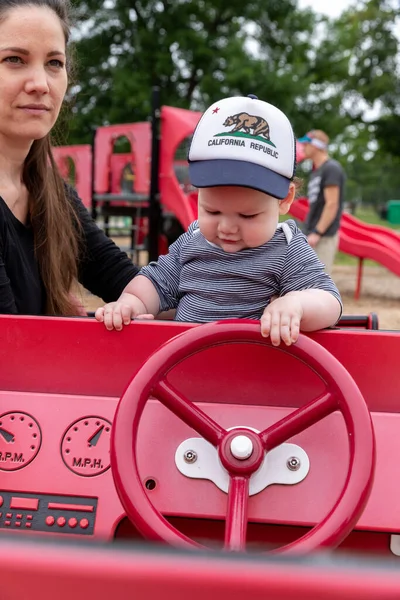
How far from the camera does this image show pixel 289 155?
4.83ft

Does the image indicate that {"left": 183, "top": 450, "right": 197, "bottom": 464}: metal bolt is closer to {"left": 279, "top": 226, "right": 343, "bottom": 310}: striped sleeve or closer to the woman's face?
{"left": 279, "top": 226, "right": 343, "bottom": 310}: striped sleeve

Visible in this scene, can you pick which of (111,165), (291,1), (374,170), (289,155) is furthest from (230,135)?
(374,170)

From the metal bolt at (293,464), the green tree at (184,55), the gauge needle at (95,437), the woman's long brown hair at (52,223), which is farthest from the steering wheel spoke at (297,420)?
the green tree at (184,55)

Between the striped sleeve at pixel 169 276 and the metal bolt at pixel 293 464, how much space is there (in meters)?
0.67

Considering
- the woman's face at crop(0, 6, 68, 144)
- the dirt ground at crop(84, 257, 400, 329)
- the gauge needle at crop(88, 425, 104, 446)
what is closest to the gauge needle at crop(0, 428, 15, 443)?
the gauge needle at crop(88, 425, 104, 446)

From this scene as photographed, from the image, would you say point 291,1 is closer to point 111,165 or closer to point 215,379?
point 111,165

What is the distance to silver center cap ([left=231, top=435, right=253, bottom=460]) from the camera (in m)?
1.19

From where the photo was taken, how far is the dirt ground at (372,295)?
22.3 feet

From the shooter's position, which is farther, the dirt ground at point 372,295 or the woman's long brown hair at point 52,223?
the dirt ground at point 372,295

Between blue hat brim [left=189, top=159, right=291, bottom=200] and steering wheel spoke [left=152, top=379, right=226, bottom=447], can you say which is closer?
steering wheel spoke [left=152, top=379, right=226, bottom=447]

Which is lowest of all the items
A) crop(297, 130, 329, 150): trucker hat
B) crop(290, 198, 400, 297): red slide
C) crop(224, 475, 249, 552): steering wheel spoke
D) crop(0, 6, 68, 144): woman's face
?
crop(224, 475, 249, 552): steering wheel spoke

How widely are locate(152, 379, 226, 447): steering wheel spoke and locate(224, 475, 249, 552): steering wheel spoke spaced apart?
3.4 inches

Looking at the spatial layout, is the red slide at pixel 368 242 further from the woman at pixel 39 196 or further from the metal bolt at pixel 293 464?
the metal bolt at pixel 293 464

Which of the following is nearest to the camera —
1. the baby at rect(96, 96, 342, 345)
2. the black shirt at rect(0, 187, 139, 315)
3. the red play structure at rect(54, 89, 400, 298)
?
the baby at rect(96, 96, 342, 345)
